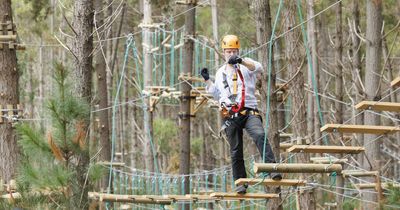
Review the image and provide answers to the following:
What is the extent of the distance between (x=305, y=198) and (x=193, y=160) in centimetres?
2432

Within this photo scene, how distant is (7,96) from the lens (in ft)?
39.5

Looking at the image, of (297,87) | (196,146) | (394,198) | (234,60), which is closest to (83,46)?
(234,60)

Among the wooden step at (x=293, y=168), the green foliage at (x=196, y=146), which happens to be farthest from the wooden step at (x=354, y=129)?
the green foliage at (x=196, y=146)

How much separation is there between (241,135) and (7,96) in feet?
13.9

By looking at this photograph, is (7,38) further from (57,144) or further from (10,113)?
(57,144)

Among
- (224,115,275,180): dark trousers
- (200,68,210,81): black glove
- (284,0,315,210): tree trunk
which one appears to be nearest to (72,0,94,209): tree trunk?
(200,68,210,81): black glove

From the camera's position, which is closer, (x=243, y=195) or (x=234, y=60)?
(x=234, y=60)

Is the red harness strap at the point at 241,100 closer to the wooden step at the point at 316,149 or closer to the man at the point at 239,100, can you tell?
the man at the point at 239,100

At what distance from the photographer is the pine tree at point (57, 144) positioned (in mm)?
7105

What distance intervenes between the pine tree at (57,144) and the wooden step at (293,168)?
1.38m

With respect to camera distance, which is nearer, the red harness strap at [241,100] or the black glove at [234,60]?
the black glove at [234,60]

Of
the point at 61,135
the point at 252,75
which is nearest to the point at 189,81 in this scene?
the point at 252,75

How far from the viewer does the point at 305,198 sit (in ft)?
41.5

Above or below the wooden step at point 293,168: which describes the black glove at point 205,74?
above
